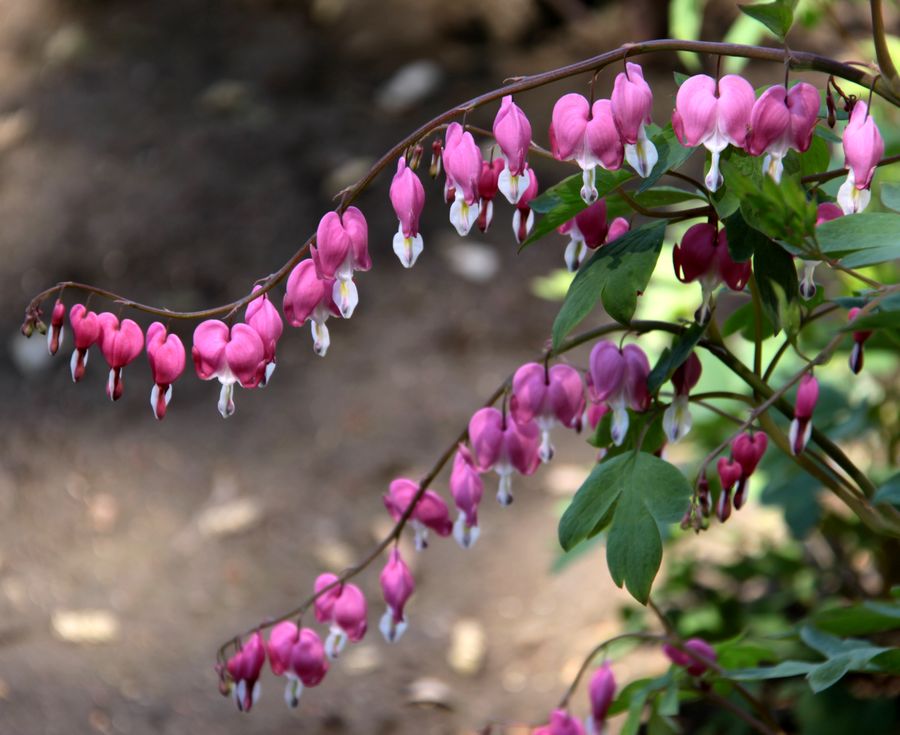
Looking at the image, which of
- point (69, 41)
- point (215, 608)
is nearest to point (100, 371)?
point (215, 608)

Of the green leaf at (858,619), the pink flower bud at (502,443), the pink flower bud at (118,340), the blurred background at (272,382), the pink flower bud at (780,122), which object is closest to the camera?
the pink flower bud at (780,122)

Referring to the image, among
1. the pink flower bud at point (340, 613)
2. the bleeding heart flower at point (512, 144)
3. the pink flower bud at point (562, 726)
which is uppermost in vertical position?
the bleeding heart flower at point (512, 144)

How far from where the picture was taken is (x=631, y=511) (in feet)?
2.97

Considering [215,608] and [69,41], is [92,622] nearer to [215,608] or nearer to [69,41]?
[215,608]

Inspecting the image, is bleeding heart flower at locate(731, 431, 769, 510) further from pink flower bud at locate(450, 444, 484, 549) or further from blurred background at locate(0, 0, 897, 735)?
blurred background at locate(0, 0, 897, 735)

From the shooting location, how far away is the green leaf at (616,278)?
2.88 ft

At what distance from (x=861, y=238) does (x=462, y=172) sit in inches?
11.6

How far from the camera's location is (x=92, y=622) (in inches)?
84.5

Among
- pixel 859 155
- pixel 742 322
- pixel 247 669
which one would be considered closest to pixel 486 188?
pixel 859 155

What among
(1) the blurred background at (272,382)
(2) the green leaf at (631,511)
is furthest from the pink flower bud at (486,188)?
(1) the blurred background at (272,382)

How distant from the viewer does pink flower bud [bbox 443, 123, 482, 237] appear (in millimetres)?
836

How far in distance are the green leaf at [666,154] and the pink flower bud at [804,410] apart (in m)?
0.19

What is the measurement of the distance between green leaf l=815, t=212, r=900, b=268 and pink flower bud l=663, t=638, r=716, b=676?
464 millimetres

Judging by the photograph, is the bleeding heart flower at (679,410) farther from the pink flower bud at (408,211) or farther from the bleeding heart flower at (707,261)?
the pink flower bud at (408,211)
